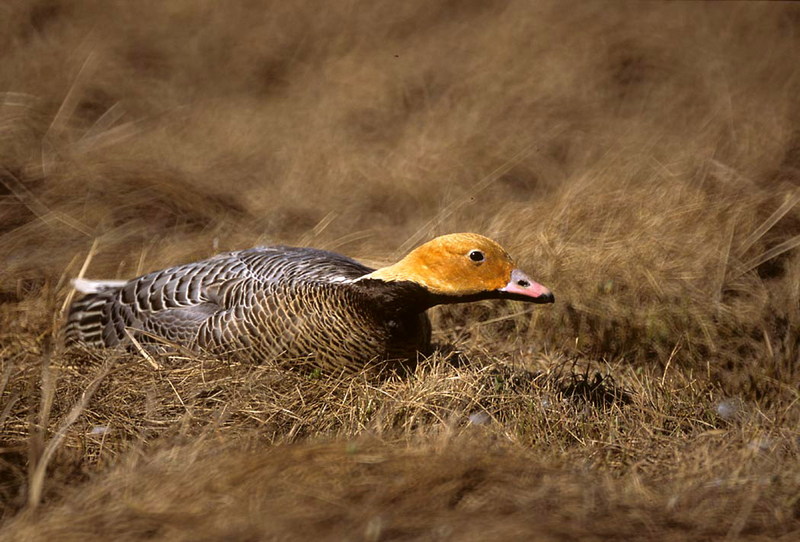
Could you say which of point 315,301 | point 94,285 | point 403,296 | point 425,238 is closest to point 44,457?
point 315,301

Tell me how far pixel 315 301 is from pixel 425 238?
1656mm

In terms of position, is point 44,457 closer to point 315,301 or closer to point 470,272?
point 315,301

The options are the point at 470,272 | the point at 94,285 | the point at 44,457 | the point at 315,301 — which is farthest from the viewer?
the point at 94,285

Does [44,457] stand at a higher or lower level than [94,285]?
lower

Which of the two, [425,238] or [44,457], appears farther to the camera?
[425,238]

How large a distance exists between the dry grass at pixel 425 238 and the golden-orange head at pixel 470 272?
0.39 meters

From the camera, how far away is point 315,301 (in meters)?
3.96

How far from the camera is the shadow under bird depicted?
376cm

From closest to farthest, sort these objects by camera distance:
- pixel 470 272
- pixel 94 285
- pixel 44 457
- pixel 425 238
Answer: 1. pixel 44 457
2. pixel 470 272
3. pixel 94 285
4. pixel 425 238

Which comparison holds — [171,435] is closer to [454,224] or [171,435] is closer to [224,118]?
[454,224]

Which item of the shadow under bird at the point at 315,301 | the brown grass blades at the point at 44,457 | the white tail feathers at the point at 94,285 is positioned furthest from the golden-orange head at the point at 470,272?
the white tail feathers at the point at 94,285

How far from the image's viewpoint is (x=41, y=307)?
4840mm

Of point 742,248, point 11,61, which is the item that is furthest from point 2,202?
point 742,248

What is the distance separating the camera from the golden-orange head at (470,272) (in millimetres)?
3727
